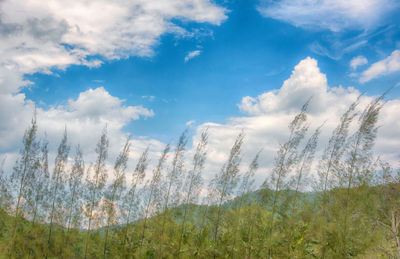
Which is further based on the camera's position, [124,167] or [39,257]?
[124,167]

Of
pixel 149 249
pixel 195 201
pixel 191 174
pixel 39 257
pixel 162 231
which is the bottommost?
pixel 39 257

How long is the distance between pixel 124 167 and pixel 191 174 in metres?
2.89

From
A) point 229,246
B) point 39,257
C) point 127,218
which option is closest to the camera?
point 229,246

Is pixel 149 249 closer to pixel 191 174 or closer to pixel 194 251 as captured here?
pixel 194 251

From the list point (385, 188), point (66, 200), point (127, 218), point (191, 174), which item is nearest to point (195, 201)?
point (191, 174)

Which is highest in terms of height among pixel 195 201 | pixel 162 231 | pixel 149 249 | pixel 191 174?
pixel 191 174

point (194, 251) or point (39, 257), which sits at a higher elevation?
point (194, 251)

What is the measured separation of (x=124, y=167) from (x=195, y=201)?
316 cm

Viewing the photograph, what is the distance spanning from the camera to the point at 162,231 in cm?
1126

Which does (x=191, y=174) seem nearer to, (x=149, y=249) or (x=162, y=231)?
(x=162, y=231)

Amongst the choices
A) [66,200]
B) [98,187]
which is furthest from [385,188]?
[66,200]

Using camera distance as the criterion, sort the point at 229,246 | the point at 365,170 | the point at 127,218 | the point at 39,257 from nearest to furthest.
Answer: the point at 365,170 < the point at 229,246 < the point at 39,257 < the point at 127,218

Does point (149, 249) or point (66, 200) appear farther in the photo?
point (66, 200)

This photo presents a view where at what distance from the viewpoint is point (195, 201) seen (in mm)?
11836
